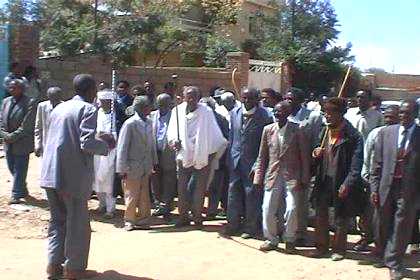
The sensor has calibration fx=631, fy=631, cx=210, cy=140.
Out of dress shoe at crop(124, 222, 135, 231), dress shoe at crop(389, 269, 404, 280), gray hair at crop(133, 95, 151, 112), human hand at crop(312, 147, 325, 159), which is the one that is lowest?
dress shoe at crop(124, 222, 135, 231)

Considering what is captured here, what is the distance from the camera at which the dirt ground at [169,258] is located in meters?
6.41

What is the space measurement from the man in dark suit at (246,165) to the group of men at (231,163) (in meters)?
0.01

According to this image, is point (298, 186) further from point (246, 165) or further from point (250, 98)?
point (250, 98)

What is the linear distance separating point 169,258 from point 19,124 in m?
3.57

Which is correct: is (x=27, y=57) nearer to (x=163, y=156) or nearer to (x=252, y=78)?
(x=252, y=78)

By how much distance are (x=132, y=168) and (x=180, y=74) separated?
33.5ft

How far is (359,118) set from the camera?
8766 millimetres

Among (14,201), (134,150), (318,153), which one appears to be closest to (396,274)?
(318,153)

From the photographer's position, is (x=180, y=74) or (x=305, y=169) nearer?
(x=305, y=169)

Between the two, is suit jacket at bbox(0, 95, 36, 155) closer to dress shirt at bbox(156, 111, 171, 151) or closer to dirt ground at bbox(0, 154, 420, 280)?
dirt ground at bbox(0, 154, 420, 280)

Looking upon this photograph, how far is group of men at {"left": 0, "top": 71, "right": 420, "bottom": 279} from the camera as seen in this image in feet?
19.3

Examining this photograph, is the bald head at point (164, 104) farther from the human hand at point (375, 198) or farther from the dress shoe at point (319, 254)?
the human hand at point (375, 198)

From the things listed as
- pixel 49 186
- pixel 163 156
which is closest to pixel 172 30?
pixel 163 156

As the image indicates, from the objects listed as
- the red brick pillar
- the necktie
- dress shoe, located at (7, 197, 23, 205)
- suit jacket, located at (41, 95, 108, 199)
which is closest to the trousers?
suit jacket, located at (41, 95, 108, 199)
